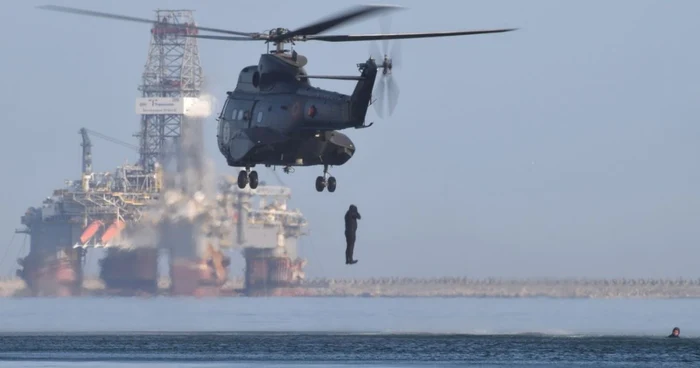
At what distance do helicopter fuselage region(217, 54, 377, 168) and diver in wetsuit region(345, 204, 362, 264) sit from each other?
2.40 m

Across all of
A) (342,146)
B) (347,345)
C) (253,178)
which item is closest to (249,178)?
(253,178)

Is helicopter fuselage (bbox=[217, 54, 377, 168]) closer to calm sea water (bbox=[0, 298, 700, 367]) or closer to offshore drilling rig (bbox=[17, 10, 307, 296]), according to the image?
calm sea water (bbox=[0, 298, 700, 367])

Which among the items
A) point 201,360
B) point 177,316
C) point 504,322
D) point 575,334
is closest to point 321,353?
point 201,360

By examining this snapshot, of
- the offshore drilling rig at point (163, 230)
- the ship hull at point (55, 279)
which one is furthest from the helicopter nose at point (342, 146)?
the ship hull at point (55, 279)

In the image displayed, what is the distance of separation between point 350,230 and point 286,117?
537cm

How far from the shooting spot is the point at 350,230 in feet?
205

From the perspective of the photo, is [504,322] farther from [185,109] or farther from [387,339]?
[185,109]

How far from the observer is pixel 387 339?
234 ft

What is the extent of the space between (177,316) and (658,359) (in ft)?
189

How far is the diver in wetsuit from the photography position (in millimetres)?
62000

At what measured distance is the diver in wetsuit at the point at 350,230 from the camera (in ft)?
203

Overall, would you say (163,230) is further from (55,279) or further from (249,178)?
(249,178)

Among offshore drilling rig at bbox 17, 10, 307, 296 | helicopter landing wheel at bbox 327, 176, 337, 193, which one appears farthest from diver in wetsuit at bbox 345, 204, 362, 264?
→ offshore drilling rig at bbox 17, 10, 307, 296

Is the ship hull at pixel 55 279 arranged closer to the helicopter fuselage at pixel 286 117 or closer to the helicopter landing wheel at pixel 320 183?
the helicopter fuselage at pixel 286 117
